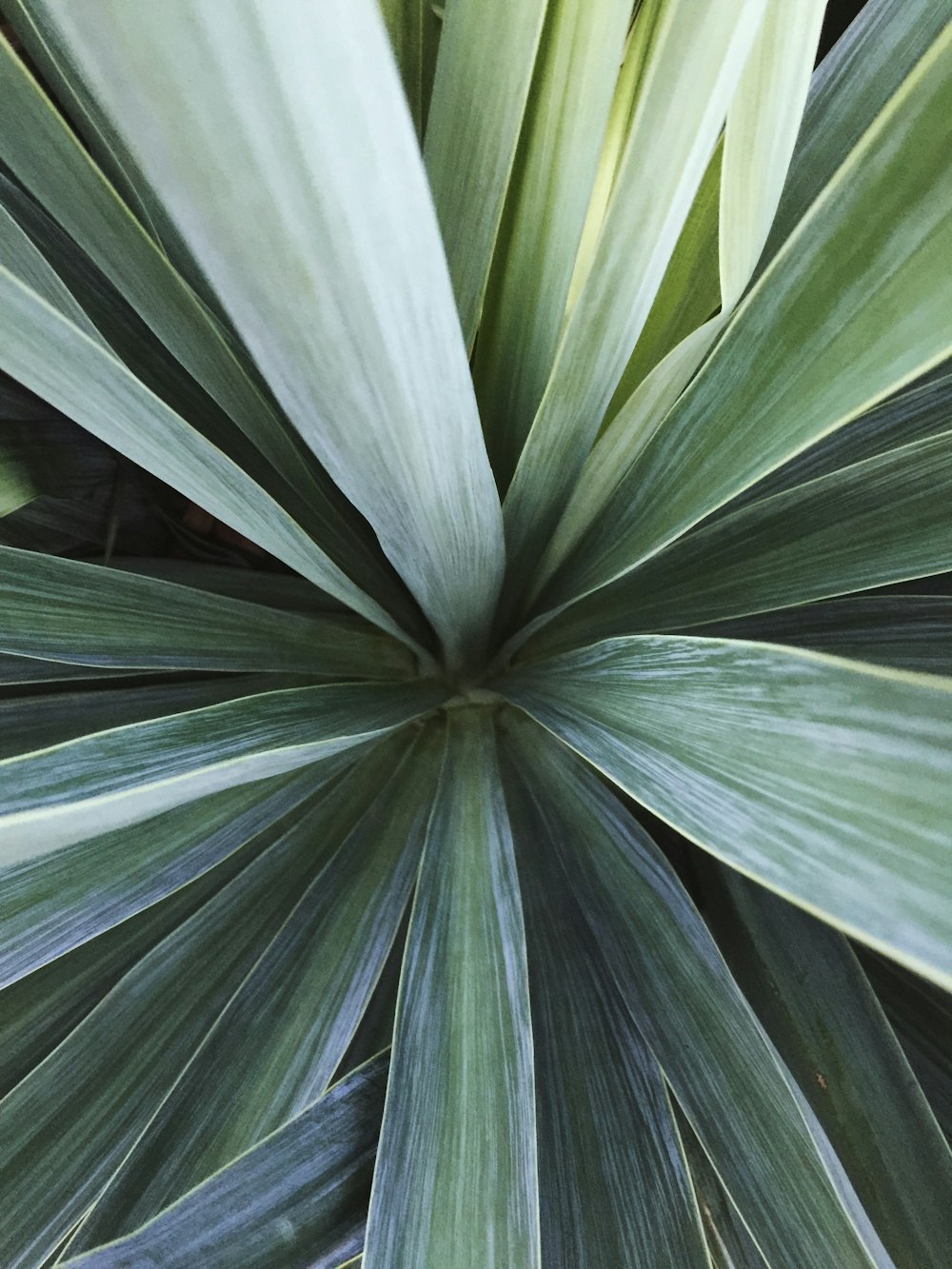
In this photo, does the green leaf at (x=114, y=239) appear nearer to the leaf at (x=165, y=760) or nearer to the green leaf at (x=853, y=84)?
the leaf at (x=165, y=760)

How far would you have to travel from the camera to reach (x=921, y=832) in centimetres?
21

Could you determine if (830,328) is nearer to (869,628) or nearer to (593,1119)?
(869,628)

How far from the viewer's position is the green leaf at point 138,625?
1.32ft

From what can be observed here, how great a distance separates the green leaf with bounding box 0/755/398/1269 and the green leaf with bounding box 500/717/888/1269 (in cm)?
17

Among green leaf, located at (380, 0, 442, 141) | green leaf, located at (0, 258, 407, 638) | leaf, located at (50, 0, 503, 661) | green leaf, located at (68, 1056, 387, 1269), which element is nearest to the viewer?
leaf, located at (50, 0, 503, 661)

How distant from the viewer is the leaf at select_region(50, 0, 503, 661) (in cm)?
16

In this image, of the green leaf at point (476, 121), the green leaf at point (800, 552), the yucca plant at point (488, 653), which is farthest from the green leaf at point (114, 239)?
the green leaf at point (800, 552)

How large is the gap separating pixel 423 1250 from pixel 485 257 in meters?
0.46

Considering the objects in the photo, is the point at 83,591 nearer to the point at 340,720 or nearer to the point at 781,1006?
the point at 340,720

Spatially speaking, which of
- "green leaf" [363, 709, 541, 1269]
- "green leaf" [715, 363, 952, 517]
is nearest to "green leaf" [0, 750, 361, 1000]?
"green leaf" [363, 709, 541, 1269]

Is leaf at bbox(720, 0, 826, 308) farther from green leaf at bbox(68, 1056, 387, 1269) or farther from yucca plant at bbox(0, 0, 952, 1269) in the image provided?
green leaf at bbox(68, 1056, 387, 1269)

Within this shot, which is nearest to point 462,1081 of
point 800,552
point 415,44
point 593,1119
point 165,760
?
point 593,1119

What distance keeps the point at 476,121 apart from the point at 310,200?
24 centimetres

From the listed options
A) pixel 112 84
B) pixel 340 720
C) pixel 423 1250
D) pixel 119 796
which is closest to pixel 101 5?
pixel 112 84
